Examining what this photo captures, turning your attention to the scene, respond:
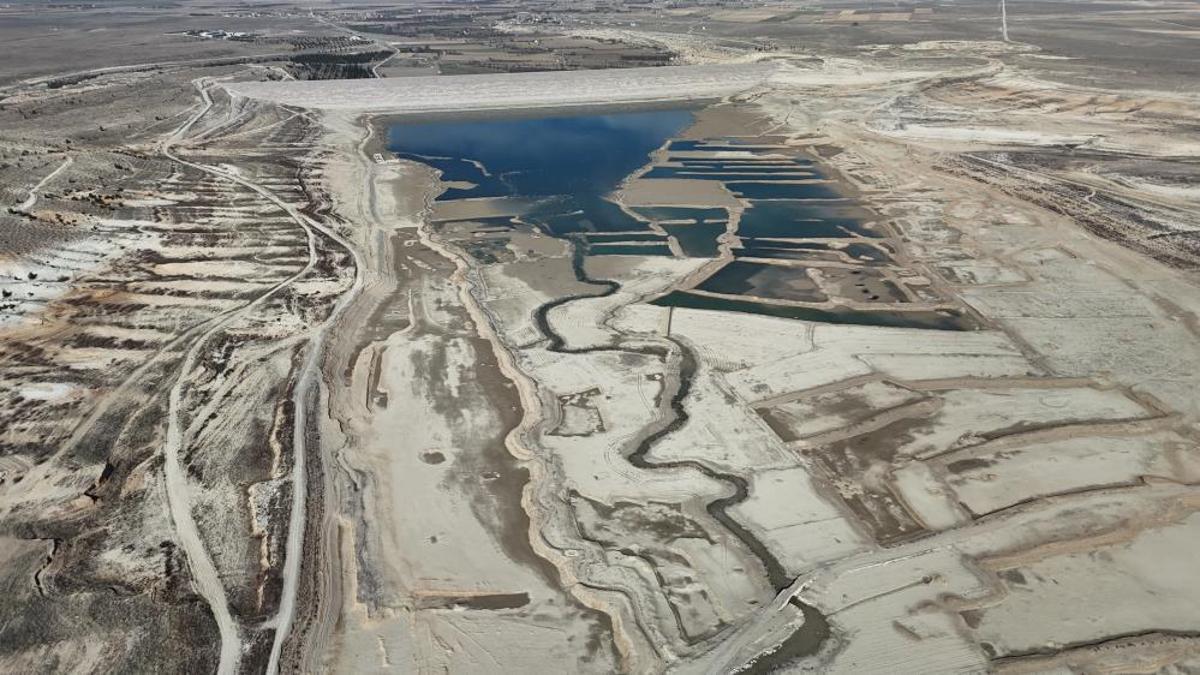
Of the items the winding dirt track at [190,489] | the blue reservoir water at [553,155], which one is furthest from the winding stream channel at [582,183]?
the winding dirt track at [190,489]

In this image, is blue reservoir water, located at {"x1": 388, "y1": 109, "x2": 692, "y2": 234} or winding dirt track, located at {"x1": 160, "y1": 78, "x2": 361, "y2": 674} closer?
winding dirt track, located at {"x1": 160, "y1": 78, "x2": 361, "y2": 674}

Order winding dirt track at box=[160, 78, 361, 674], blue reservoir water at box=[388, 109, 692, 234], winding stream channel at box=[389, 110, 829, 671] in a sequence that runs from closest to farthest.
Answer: winding dirt track at box=[160, 78, 361, 674] → winding stream channel at box=[389, 110, 829, 671] → blue reservoir water at box=[388, 109, 692, 234]

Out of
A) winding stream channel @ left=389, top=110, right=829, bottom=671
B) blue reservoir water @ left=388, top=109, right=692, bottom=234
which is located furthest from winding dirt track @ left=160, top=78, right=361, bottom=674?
blue reservoir water @ left=388, top=109, right=692, bottom=234

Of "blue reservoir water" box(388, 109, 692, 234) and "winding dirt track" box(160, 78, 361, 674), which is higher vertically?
"blue reservoir water" box(388, 109, 692, 234)

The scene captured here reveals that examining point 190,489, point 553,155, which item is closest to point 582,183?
point 553,155

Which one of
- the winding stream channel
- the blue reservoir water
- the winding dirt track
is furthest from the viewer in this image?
the blue reservoir water

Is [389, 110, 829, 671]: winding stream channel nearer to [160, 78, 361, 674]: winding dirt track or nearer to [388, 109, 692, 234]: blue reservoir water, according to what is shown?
[388, 109, 692, 234]: blue reservoir water

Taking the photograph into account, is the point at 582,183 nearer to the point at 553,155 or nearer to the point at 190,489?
the point at 553,155

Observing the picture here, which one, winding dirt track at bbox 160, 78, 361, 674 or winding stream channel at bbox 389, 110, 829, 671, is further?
winding stream channel at bbox 389, 110, 829, 671

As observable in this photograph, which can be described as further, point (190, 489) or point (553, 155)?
point (553, 155)

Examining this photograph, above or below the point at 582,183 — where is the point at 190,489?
below

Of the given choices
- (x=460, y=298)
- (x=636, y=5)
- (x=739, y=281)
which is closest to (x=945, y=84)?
(x=739, y=281)
